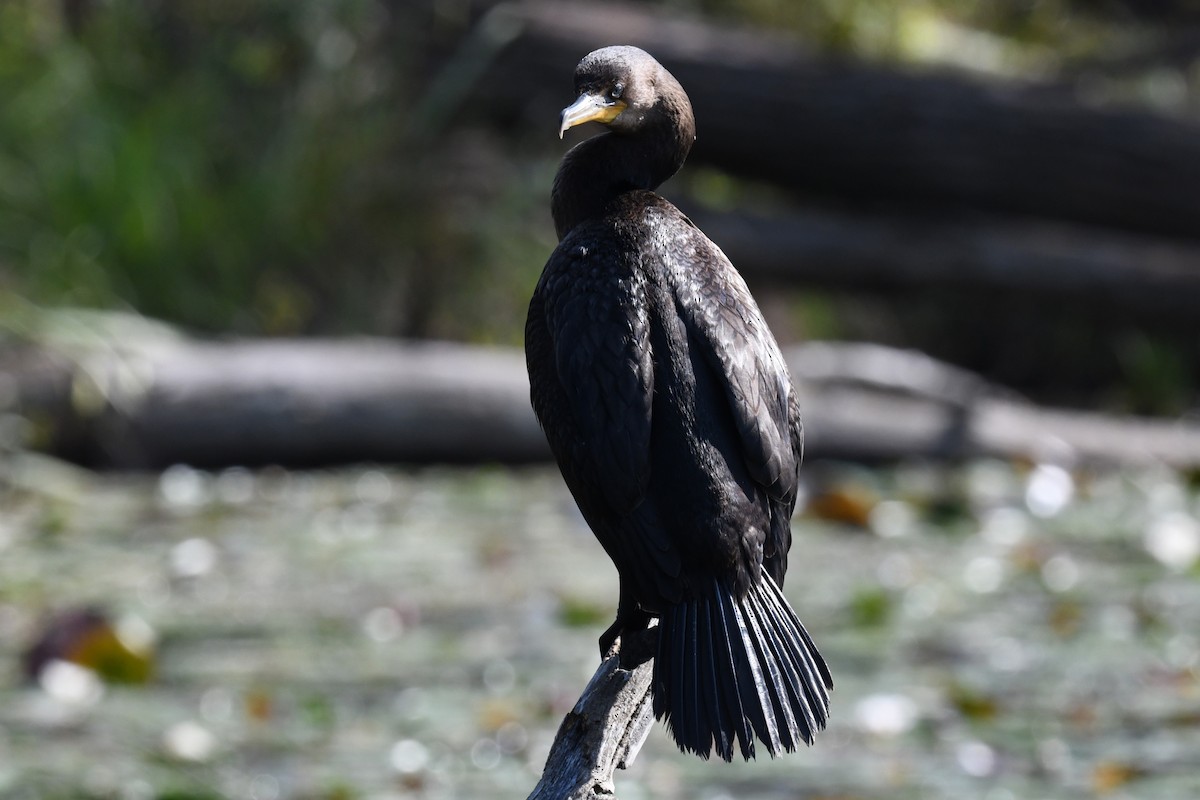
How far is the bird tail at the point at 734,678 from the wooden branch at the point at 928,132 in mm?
5699

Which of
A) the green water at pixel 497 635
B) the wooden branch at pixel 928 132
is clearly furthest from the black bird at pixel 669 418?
the wooden branch at pixel 928 132

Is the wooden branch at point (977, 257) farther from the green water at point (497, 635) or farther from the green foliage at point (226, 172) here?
the green water at point (497, 635)

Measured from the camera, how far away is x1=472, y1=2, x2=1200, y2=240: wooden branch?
7.09 m

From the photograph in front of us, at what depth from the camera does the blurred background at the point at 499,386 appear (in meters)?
3.28

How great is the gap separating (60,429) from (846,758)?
Result: 319 cm

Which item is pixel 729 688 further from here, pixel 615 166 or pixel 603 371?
pixel 615 166

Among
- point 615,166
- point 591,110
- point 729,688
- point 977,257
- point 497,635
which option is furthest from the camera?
point 977,257

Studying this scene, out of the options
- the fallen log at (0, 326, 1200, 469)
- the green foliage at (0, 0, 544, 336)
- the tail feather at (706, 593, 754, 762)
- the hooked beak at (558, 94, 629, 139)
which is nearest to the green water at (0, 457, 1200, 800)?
the fallen log at (0, 326, 1200, 469)

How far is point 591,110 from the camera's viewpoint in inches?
64.7

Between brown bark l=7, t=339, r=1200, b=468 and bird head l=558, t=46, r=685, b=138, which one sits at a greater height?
brown bark l=7, t=339, r=1200, b=468

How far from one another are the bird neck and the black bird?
0.01 metres

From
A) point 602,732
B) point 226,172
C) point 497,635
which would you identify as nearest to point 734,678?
point 602,732

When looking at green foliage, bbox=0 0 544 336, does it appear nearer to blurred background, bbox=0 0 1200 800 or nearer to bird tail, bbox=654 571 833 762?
blurred background, bbox=0 0 1200 800

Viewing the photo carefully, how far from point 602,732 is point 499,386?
4179 millimetres
